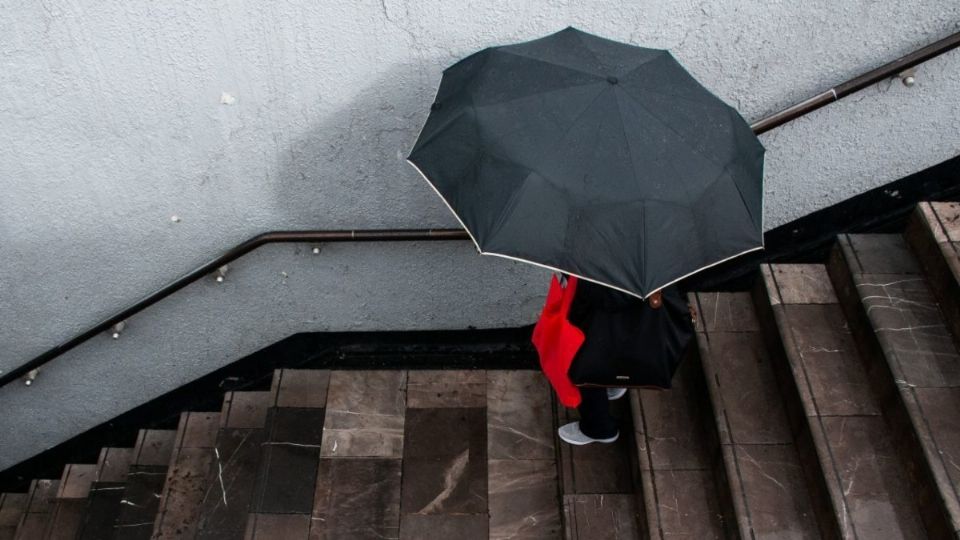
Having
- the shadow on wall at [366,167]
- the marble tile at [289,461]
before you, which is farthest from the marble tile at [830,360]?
the marble tile at [289,461]

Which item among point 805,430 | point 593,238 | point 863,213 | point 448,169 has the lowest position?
point 805,430

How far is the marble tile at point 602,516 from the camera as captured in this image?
3.78 metres

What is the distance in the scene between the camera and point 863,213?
4.54 meters

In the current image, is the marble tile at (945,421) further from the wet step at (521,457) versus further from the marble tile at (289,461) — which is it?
the marble tile at (289,461)

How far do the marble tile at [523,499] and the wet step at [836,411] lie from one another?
3.78 feet

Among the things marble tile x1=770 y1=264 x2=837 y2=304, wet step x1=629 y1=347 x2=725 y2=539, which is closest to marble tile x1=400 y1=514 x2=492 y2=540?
wet step x1=629 y1=347 x2=725 y2=539

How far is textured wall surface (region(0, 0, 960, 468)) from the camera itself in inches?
138

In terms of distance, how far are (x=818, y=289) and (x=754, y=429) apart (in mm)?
798

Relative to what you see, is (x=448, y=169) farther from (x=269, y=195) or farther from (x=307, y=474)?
(x=307, y=474)

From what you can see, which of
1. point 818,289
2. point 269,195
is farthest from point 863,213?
point 269,195

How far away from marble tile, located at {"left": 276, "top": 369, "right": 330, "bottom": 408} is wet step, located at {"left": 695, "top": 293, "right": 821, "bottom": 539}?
6.28 feet

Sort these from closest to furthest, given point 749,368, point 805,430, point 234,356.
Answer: point 805,430, point 749,368, point 234,356

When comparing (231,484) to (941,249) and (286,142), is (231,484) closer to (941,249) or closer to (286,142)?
(286,142)

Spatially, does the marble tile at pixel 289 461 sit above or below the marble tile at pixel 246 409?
below
